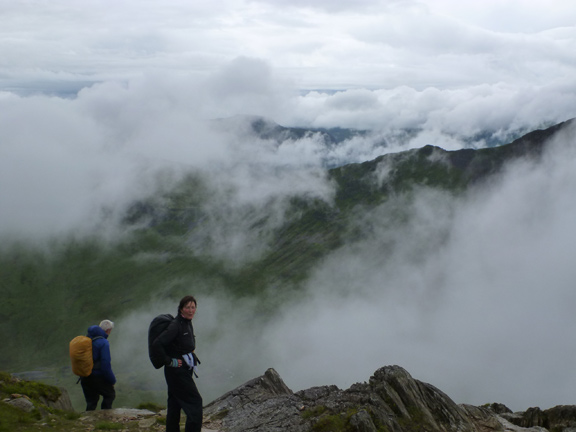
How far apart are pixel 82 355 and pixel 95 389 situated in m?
2.85

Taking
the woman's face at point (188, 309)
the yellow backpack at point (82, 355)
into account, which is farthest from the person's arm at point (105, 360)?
the woman's face at point (188, 309)

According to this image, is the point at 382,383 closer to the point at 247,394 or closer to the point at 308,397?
the point at 308,397

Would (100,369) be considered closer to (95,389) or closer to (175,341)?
(95,389)

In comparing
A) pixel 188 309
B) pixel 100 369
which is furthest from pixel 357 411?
pixel 100 369

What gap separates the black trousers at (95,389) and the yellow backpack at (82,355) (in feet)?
2.69

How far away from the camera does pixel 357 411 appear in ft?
72.6

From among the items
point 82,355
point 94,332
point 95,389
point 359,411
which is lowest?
point 95,389

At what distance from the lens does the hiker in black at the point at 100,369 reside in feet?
78.3

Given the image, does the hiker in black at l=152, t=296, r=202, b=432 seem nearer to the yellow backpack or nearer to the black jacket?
the black jacket

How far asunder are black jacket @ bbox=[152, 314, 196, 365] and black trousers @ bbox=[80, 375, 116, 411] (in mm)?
9771

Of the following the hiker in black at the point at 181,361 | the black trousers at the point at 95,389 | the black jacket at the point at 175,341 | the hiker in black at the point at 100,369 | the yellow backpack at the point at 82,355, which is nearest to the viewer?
the black jacket at the point at 175,341

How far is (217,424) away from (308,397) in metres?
5.38

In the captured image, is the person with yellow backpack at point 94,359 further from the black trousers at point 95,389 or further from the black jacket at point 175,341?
the black jacket at point 175,341

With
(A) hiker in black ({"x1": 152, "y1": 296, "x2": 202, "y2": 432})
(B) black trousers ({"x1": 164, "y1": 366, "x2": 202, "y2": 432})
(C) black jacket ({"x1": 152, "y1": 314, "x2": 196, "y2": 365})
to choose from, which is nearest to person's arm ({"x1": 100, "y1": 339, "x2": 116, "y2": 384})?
(A) hiker in black ({"x1": 152, "y1": 296, "x2": 202, "y2": 432})
